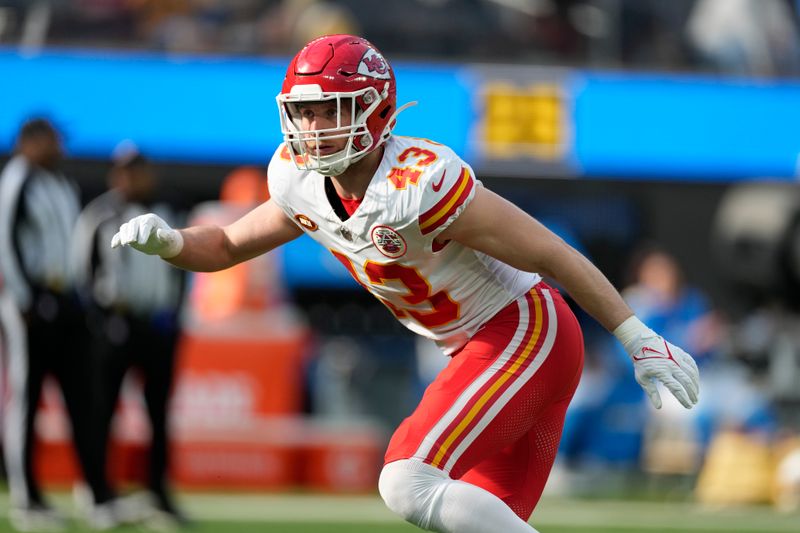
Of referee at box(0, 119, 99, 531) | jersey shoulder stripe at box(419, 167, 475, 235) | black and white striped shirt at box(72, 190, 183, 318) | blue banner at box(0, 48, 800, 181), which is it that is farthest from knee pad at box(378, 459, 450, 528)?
blue banner at box(0, 48, 800, 181)

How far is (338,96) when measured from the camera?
3660 millimetres

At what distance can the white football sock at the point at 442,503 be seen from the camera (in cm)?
348

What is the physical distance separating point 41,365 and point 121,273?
0.56 metres

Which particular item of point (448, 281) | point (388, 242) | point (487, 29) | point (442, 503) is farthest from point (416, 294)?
point (487, 29)

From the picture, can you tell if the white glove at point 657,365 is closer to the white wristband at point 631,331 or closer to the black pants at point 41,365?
the white wristband at point 631,331

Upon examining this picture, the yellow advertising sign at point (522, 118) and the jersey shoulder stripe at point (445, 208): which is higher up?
the yellow advertising sign at point (522, 118)

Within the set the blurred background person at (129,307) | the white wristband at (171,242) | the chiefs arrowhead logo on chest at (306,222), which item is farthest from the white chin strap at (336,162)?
the blurred background person at (129,307)

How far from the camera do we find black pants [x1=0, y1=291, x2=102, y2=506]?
637 centimetres

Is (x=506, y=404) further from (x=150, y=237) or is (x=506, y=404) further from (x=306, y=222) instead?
(x=150, y=237)

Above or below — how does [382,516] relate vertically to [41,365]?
below

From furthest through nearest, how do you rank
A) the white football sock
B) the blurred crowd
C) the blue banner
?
the blurred crowd, the blue banner, the white football sock

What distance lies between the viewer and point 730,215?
11.0m

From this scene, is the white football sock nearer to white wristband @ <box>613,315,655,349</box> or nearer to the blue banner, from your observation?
white wristband @ <box>613,315,655,349</box>

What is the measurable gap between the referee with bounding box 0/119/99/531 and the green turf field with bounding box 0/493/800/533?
0.39 meters
